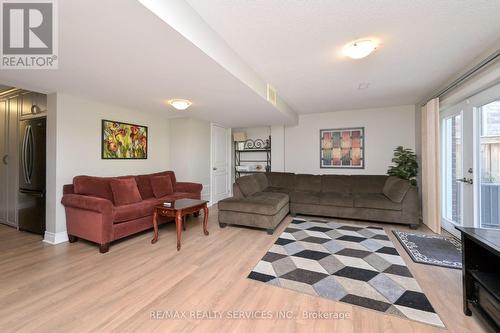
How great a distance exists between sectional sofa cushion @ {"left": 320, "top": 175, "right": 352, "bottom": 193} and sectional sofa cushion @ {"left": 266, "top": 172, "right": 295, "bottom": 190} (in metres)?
0.69

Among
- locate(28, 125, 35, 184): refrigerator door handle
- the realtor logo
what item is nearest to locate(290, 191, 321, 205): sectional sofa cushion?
the realtor logo

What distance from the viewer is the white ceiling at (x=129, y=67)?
1.43 meters

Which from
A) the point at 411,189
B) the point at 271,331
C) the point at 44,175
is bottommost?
the point at 271,331

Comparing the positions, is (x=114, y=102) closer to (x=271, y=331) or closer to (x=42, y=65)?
(x=42, y=65)

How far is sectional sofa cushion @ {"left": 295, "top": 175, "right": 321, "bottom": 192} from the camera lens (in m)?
4.67

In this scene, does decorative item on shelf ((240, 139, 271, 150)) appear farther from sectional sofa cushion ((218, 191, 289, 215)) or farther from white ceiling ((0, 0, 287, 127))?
sectional sofa cushion ((218, 191, 289, 215))

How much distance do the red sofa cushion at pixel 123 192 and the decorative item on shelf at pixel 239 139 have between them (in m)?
3.29

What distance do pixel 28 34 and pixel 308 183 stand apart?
178 inches

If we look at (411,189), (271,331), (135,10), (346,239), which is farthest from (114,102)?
(411,189)

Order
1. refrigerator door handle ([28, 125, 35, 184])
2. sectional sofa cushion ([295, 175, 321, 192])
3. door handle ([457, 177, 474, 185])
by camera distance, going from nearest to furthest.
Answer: door handle ([457, 177, 474, 185]), refrigerator door handle ([28, 125, 35, 184]), sectional sofa cushion ([295, 175, 321, 192])

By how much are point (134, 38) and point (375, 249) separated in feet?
10.8

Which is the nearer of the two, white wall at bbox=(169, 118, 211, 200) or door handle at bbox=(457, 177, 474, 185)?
door handle at bbox=(457, 177, 474, 185)

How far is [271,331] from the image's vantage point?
1.40 metres

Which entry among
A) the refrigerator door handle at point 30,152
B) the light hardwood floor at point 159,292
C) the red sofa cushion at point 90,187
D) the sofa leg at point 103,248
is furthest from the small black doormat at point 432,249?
the refrigerator door handle at point 30,152
